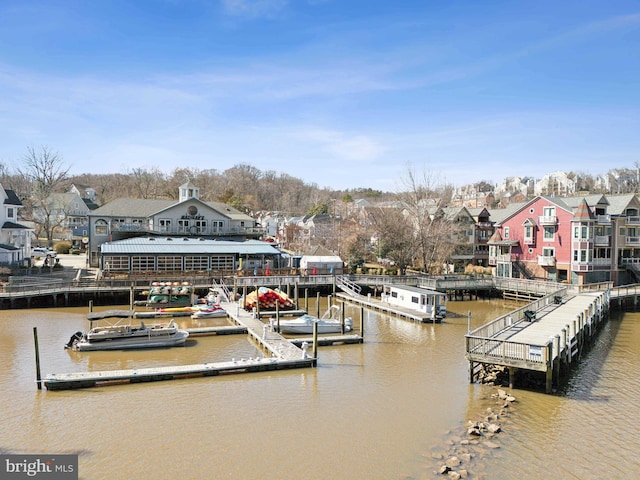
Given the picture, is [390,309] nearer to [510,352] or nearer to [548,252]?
[510,352]

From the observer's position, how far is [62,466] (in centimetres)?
1252

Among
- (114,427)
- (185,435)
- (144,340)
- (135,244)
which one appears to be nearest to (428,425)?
(185,435)

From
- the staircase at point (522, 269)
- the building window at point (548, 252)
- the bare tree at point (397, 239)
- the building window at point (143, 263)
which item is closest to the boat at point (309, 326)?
the building window at point (143, 263)

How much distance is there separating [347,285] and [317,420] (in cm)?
2837

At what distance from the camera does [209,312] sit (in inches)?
1320

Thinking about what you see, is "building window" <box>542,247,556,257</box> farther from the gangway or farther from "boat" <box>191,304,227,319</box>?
"boat" <box>191,304,227,319</box>

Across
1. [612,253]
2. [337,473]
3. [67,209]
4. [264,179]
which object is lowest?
[337,473]

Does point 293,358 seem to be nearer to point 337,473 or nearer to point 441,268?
→ point 337,473

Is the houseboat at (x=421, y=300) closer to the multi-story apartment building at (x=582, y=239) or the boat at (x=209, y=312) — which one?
the boat at (x=209, y=312)

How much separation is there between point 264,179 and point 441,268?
106301mm

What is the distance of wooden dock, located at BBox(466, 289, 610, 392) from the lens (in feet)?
62.3

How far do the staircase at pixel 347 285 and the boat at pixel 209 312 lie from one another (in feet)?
44.3

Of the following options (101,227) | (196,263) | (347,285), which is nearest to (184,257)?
(196,263)

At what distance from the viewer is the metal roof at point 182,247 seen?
1738 inches
